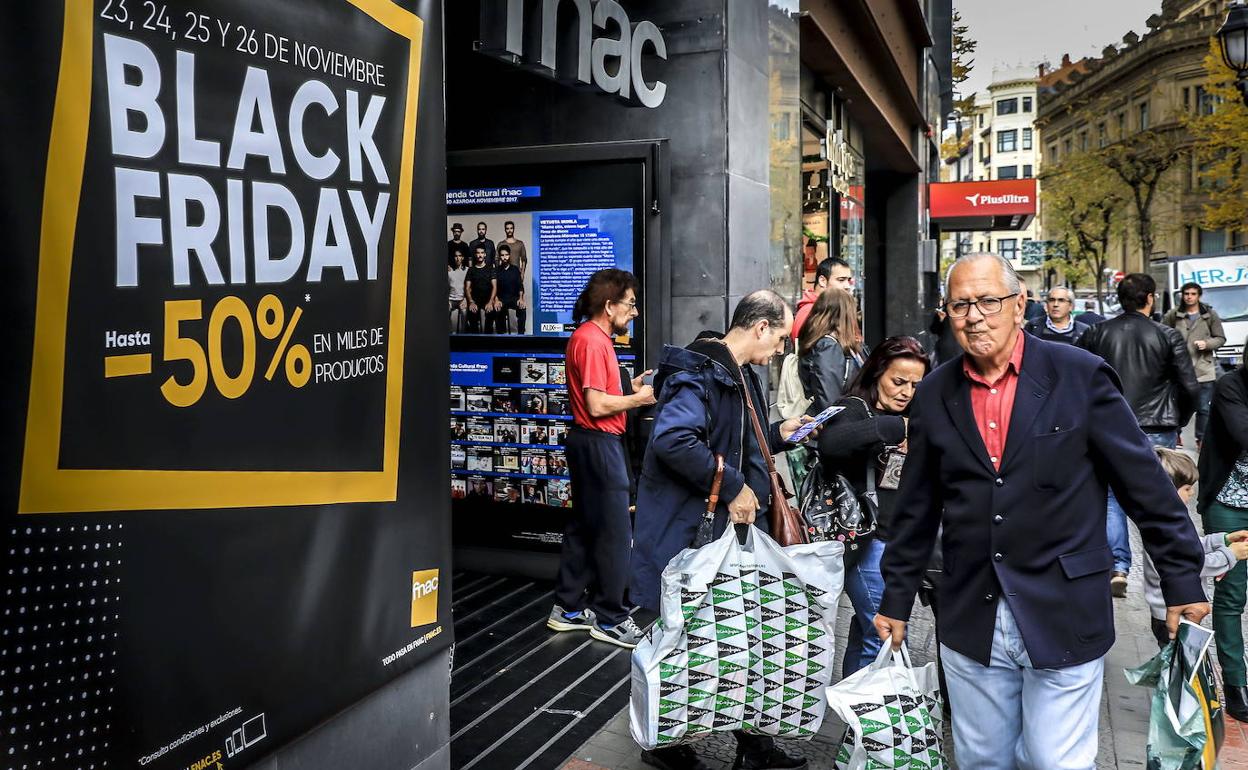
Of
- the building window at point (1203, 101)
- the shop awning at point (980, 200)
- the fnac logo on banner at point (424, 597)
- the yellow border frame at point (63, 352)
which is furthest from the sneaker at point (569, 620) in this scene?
the building window at point (1203, 101)

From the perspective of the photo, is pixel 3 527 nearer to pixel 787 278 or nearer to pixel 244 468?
pixel 244 468

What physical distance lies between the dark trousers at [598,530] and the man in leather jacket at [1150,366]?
4.08 m

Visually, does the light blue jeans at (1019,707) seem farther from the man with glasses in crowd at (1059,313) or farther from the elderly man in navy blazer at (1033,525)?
the man with glasses in crowd at (1059,313)

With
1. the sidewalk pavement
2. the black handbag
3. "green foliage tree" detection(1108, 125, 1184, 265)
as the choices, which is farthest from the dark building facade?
"green foliage tree" detection(1108, 125, 1184, 265)

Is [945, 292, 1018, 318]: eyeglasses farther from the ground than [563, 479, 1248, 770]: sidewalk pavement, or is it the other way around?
[945, 292, 1018, 318]: eyeglasses

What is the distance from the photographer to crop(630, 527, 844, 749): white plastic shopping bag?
3.94 m

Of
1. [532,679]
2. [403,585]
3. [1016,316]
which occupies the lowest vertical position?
[532,679]

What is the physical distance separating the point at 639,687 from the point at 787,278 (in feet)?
18.9

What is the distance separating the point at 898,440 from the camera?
447 centimetres

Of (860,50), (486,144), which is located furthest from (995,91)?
(486,144)

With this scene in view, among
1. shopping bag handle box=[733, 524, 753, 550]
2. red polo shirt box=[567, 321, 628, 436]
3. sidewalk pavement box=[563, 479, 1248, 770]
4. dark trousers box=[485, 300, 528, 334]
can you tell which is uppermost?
dark trousers box=[485, 300, 528, 334]

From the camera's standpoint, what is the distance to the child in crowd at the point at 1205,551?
4070 mm

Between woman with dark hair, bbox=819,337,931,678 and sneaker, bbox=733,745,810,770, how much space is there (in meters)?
0.57

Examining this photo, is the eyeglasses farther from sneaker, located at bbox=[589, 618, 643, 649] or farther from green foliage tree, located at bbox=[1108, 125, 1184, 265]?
green foliage tree, located at bbox=[1108, 125, 1184, 265]
